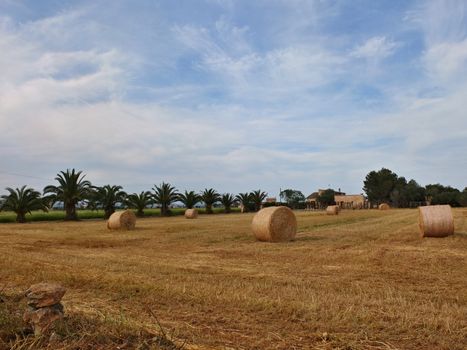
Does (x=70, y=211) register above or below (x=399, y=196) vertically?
below

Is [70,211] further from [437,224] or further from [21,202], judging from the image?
[437,224]

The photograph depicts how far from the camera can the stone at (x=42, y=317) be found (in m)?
4.81

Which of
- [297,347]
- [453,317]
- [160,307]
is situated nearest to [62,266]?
[160,307]

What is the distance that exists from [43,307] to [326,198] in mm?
107336

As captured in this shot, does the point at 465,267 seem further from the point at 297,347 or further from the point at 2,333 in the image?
the point at 2,333

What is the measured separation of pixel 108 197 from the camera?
158 ft

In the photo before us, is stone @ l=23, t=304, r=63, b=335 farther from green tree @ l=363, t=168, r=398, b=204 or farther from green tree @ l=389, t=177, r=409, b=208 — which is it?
green tree @ l=363, t=168, r=398, b=204

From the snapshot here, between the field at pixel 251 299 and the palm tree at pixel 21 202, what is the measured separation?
1096 inches

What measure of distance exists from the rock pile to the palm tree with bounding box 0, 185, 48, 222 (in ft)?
122

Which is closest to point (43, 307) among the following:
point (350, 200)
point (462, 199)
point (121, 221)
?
point (121, 221)

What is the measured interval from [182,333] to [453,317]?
3474 mm

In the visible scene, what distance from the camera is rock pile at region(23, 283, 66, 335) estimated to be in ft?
16.0

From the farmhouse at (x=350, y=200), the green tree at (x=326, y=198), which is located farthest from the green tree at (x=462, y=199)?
the green tree at (x=326, y=198)

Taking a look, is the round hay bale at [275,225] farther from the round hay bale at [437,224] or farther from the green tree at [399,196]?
the green tree at [399,196]
